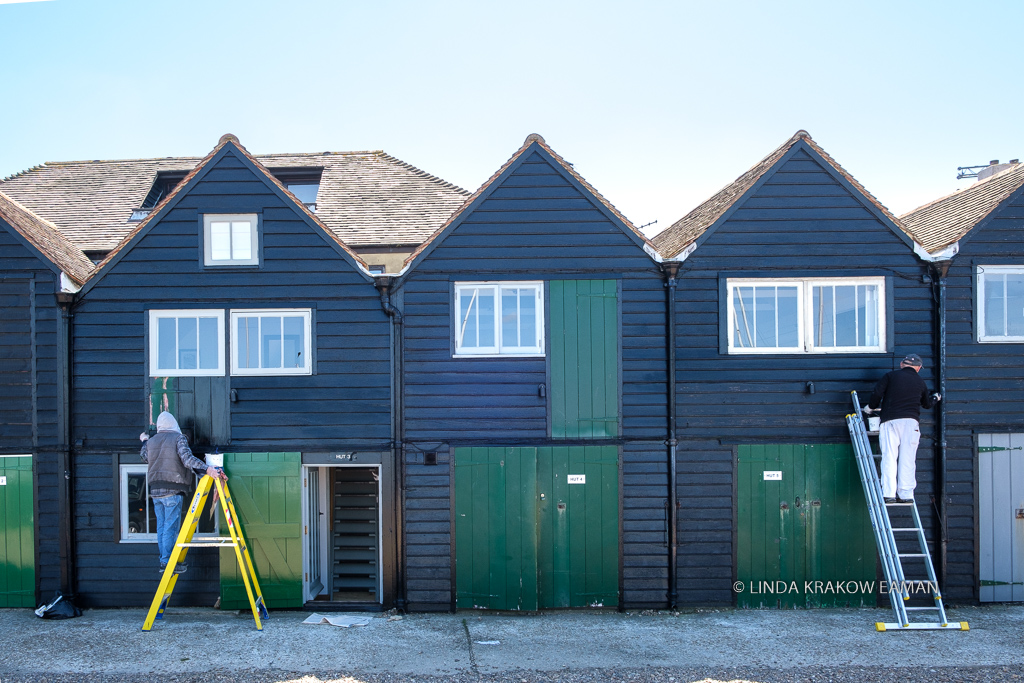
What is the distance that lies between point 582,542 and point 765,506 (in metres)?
2.61

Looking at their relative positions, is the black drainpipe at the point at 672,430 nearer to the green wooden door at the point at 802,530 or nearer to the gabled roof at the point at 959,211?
the green wooden door at the point at 802,530

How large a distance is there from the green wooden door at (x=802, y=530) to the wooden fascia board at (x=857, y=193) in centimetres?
307

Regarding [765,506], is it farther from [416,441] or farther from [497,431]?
[416,441]

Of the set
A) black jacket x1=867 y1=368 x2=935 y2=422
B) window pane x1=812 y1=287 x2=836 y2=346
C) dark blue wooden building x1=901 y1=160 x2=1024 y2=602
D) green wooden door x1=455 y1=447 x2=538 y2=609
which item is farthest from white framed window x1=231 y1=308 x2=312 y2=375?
dark blue wooden building x1=901 y1=160 x2=1024 y2=602

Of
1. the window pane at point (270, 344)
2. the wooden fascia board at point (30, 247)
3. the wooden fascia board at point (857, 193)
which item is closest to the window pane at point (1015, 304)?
the wooden fascia board at point (857, 193)

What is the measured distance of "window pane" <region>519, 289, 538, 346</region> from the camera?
9.45 m

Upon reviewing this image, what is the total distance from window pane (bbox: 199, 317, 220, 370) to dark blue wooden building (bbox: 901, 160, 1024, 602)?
10.1m

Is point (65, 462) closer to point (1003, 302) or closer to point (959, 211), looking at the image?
point (1003, 302)

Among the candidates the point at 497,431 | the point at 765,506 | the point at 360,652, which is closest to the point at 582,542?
the point at 497,431

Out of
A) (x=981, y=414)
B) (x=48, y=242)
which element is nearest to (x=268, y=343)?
(x=48, y=242)

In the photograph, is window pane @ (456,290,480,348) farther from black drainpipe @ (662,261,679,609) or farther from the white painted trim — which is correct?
the white painted trim

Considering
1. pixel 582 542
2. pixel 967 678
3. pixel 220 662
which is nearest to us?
pixel 967 678

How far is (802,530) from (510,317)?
5034 mm

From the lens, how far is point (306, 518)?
9.59 meters
